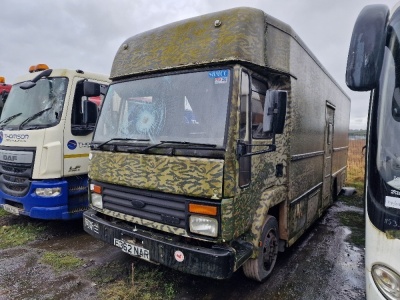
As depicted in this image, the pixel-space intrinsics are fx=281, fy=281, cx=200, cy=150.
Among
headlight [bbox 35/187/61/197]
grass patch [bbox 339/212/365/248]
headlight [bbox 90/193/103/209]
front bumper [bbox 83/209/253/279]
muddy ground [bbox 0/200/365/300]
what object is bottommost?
grass patch [bbox 339/212/365/248]

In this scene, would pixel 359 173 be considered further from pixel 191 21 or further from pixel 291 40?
pixel 191 21

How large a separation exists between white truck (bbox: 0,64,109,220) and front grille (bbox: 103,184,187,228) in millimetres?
1642

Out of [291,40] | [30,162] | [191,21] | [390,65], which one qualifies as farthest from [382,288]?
[30,162]

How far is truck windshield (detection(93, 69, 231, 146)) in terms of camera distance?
8.79 feet

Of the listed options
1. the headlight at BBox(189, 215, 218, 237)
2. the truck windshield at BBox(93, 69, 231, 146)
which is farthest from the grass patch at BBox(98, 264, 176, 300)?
the truck windshield at BBox(93, 69, 231, 146)

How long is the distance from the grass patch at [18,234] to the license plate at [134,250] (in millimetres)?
2488

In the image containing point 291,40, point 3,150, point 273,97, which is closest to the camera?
point 273,97

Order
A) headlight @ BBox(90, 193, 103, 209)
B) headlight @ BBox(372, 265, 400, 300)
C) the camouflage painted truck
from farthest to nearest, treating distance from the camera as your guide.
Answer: headlight @ BBox(90, 193, 103, 209), the camouflage painted truck, headlight @ BBox(372, 265, 400, 300)

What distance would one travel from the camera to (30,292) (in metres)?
3.13

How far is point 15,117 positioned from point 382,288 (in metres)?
5.53

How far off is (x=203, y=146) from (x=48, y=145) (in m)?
2.96

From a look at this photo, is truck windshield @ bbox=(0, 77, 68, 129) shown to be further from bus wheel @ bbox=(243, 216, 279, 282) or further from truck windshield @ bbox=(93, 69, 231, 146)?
bus wheel @ bbox=(243, 216, 279, 282)

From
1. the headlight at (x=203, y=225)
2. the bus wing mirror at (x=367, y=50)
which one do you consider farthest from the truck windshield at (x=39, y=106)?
the bus wing mirror at (x=367, y=50)

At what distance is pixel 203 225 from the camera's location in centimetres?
253
